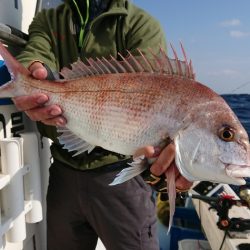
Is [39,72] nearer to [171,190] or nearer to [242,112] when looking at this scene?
[171,190]

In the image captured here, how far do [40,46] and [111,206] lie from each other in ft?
3.89

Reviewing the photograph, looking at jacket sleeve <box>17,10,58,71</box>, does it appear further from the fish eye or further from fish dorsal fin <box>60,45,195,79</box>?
the fish eye

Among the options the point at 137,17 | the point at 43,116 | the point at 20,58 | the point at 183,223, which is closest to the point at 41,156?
the point at 20,58

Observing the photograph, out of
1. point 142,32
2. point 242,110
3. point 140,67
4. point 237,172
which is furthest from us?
point 242,110

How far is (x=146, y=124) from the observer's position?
1830 mm

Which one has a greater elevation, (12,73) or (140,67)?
(140,67)

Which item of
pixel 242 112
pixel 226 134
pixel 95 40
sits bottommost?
pixel 242 112

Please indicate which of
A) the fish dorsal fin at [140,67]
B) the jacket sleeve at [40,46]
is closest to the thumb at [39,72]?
the fish dorsal fin at [140,67]

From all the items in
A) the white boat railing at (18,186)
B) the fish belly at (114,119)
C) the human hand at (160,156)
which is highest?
the fish belly at (114,119)

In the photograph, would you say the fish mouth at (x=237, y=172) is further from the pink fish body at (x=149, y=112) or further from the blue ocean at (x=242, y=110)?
the blue ocean at (x=242, y=110)

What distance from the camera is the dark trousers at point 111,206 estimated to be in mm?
2545

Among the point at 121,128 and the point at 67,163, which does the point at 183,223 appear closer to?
the point at 67,163

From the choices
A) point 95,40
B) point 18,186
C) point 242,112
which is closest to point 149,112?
point 95,40

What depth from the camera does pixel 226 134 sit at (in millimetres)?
1720
